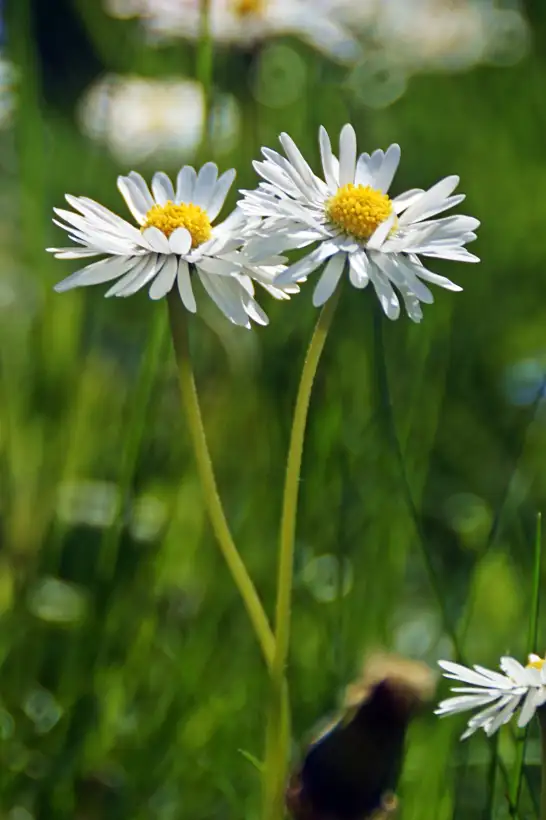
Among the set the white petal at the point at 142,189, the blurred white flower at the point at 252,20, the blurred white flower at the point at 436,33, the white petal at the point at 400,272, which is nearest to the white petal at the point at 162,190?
the white petal at the point at 142,189

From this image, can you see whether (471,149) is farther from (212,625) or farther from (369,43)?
(212,625)

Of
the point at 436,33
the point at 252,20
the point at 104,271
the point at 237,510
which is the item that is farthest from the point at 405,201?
the point at 436,33

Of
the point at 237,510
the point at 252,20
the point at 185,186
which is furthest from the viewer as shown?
the point at 252,20

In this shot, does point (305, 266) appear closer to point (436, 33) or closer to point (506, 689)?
point (506, 689)

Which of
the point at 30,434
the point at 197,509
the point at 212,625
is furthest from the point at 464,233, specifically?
the point at 30,434

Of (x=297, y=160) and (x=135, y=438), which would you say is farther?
(x=135, y=438)

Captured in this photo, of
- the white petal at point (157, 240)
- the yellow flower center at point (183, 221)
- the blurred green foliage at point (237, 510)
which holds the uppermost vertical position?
the yellow flower center at point (183, 221)

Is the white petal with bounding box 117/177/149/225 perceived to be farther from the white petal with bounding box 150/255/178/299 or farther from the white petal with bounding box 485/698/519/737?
the white petal with bounding box 485/698/519/737

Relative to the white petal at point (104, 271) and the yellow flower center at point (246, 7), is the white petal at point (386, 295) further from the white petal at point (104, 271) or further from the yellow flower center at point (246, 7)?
the yellow flower center at point (246, 7)
